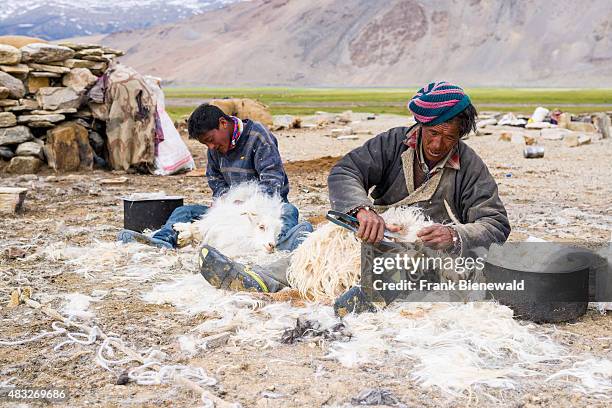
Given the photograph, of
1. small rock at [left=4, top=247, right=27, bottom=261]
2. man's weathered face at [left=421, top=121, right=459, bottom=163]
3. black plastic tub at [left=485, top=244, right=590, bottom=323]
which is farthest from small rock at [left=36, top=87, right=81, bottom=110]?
black plastic tub at [left=485, top=244, right=590, bottom=323]

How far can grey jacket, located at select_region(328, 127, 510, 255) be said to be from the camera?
373 cm

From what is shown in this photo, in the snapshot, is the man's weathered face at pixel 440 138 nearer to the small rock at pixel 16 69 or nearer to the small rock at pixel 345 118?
the small rock at pixel 16 69

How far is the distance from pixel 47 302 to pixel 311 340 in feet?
4.76

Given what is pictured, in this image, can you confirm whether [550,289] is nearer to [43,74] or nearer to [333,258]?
[333,258]

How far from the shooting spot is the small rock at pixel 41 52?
33.1 feet

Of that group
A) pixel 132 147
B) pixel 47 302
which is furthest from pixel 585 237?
pixel 132 147

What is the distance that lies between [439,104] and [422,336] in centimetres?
109

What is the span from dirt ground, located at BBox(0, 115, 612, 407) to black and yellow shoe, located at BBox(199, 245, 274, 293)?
0.31 meters

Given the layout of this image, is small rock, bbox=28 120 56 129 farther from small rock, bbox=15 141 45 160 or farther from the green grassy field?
the green grassy field

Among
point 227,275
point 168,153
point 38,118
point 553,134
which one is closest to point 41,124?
point 38,118

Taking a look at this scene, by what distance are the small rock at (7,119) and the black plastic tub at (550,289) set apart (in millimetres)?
8007

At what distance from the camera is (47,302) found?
3.89 metres

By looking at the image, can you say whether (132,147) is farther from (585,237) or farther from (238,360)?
(238,360)

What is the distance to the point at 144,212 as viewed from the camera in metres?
5.77
